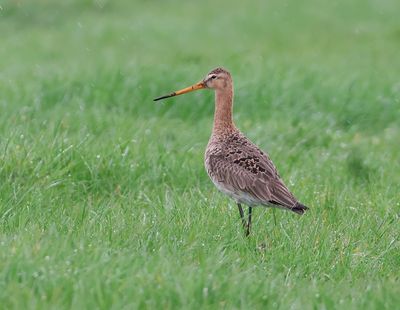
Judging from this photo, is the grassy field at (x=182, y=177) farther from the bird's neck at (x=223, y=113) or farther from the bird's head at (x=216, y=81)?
the bird's head at (x=216, y=81)

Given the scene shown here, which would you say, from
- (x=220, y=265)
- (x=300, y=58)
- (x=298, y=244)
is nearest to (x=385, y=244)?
(x=298, y=244)

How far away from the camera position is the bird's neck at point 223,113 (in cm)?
737

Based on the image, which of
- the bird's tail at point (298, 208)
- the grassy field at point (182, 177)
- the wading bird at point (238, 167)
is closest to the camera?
the grassy field at point (182, 177)

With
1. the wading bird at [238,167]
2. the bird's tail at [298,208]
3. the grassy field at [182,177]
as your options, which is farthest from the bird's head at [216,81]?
the bird's tail at [298,208]

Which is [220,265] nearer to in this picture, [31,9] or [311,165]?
[311,165]

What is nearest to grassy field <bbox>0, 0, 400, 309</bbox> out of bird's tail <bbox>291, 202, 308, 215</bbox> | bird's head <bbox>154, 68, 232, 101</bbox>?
bird's tail <bbox>291, 202, 308, 215</bbox>

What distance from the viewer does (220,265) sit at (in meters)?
5.48

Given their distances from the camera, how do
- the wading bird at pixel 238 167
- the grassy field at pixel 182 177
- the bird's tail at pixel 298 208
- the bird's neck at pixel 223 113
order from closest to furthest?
the grassy field at pixel 182 177 → the bird's tail at pixel 298 208 → the wading bird at pixel 238 167 → the bird's neck at pixel 223 113

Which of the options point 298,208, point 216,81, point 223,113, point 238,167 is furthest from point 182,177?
point 298,208

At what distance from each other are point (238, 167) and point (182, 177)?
1516 mm

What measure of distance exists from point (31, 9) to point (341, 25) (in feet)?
20.7

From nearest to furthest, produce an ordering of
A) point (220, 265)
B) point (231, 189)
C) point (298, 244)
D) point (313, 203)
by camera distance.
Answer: point (220, 265) → point (298, 244) → point (231, 189) → point (313, 203)

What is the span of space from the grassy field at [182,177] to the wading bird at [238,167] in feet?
0.66

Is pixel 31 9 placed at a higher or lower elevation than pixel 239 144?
lower
